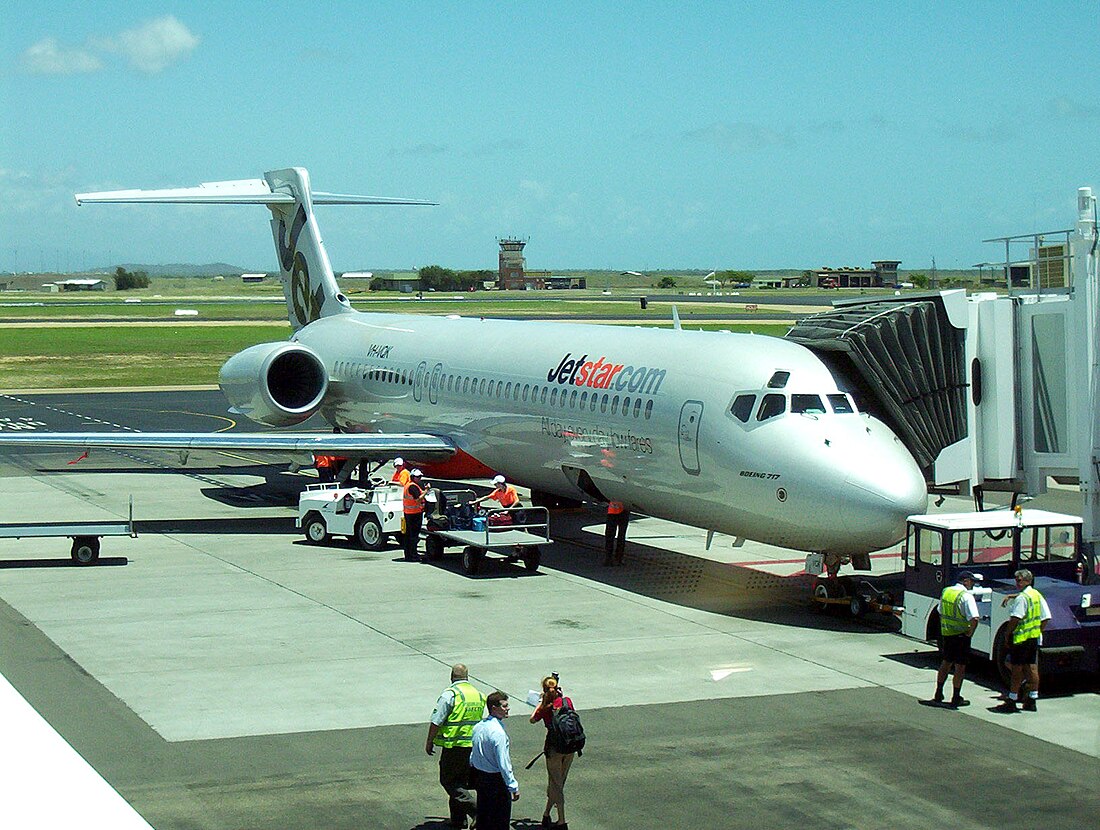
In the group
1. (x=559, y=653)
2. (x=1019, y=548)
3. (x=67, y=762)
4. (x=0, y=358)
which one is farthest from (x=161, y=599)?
(x=0, y=358)

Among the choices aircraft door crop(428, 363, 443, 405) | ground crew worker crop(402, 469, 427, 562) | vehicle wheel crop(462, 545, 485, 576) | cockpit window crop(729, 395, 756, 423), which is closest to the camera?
cockpit window crop(729, 395, 756, 423)

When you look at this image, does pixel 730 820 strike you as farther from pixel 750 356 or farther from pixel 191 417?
pixel 191 417

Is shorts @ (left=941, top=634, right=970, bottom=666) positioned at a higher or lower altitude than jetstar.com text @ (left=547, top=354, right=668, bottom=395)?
lower

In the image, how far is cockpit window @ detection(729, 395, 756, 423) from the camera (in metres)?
20.0

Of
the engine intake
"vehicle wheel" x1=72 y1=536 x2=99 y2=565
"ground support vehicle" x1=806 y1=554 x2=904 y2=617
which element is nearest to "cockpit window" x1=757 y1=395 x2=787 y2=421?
"ground support vehicle" x1=806 y1=554 x2=904 y2=617

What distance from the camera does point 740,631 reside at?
1877cm

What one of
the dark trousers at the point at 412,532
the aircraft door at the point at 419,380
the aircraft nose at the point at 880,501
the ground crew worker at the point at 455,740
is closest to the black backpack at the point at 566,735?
the ground crew worker at the point at 455,740

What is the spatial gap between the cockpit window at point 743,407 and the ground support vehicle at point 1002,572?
3.09m

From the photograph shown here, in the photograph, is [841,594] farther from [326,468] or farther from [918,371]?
[326,468]

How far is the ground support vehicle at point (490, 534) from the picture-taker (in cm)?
2312

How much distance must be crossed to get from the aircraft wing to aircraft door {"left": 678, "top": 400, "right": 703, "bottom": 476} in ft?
29.3

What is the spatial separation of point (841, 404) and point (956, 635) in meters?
5.34

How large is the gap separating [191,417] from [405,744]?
38531 mm

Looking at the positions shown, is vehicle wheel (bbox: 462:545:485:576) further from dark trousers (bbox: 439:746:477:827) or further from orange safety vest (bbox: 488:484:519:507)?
dark trousers (bbox: 439:746:477:827)
